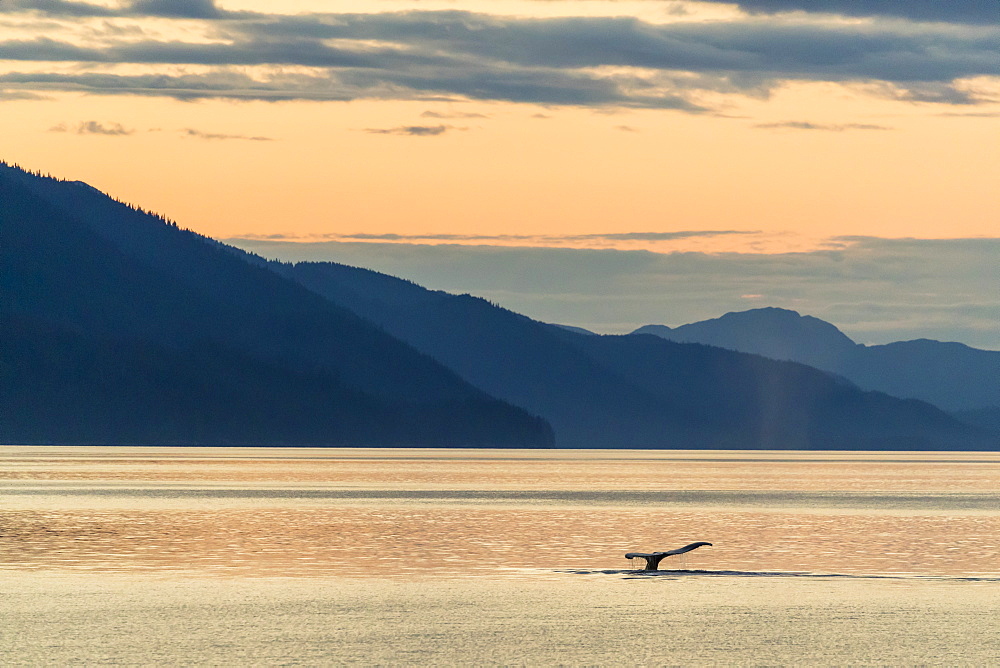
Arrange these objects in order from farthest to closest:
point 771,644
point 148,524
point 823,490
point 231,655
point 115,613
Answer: point 823,490
point 148,524
point 115,613
point 771,644
point 231,655

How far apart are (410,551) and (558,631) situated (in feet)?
91.3

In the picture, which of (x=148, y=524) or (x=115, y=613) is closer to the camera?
(x=115, y=613)

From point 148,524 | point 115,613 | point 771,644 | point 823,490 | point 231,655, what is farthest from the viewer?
point 823,490

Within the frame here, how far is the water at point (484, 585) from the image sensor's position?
3544 cm

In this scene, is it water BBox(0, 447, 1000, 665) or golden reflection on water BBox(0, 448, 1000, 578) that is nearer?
water BBox(0, 447, 1000, 665)

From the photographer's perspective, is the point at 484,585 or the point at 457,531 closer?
the point at 484,585

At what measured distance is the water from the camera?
35.4 meters

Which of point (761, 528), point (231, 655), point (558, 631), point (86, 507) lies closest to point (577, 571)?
point (558, 631)

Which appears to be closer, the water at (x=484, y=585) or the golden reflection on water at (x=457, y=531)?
the water at (x=484, y=585)

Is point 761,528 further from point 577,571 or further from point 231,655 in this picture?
point 231,655

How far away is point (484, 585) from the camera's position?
50188 millimetres

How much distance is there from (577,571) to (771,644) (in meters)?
19.9

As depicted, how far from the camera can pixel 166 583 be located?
4969cm

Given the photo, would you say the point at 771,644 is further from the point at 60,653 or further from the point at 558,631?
the point at 60,653
